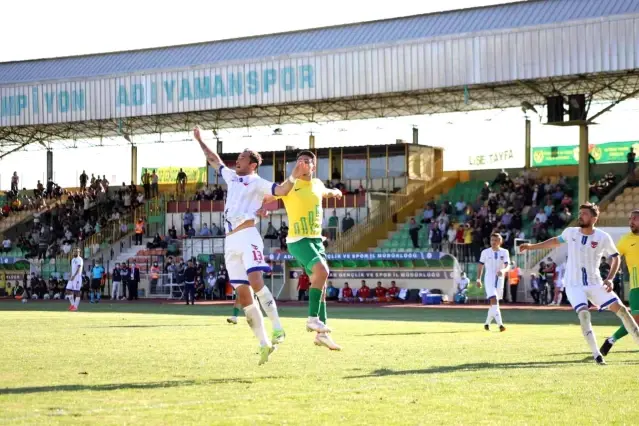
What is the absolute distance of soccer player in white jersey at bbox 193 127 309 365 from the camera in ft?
43.0

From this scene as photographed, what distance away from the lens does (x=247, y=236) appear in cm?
1319

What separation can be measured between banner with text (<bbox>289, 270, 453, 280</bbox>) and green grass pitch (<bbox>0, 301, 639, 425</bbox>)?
23.6 metres

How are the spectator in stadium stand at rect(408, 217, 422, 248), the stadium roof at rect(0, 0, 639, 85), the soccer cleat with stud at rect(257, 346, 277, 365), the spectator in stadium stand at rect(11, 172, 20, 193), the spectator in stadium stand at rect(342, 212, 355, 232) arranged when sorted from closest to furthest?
1. the soccer cleat with stud at rect(257, 346, 277, 365)
2. the stadium roof at rect(0, 0, 639, 85)
3. the spectator in stadium stand at rect(408, 217, 422, 248)
4. the spectator in stadium stand at rect(342, 212, 355, 232)
5. the spectator in stadium stand at rect(11, 172, 20, 193)

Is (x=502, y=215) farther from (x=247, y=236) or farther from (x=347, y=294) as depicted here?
(x=247, y=236)

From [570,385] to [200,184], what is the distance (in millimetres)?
51805

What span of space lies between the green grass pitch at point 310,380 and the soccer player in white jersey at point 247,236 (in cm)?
68

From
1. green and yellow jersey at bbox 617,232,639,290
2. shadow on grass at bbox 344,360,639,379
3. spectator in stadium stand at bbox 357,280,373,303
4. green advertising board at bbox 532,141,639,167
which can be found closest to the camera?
shadow on grass at bbox 344,360,639,379

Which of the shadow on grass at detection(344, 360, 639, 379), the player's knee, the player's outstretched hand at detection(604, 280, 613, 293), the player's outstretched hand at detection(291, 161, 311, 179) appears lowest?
the shadow on grass at detection(344, 360, 639, 379)

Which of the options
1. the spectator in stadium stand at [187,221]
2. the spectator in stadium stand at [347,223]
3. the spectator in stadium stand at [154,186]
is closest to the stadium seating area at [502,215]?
the spectator in stadium stand at [347,223]

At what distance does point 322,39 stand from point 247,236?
3755 cm

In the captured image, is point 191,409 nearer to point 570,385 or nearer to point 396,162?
point 570,385

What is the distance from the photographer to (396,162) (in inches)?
2215

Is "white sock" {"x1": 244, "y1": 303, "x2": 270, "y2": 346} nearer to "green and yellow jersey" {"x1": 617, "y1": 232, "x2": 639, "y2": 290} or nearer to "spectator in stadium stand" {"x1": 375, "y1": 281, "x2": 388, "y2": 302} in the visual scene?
"green and yellow jersey" {"x1": 617, "y1": 232, "x2": 639, "y2": 290}

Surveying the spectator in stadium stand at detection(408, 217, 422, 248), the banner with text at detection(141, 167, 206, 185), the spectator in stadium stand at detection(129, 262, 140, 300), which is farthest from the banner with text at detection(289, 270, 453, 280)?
the banner with text at detection(141, 167, 206, 185)
